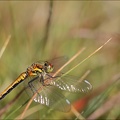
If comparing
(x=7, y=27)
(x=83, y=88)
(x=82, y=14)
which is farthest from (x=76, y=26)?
(x=83, y=88)

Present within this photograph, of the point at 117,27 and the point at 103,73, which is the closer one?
the point at 103,73

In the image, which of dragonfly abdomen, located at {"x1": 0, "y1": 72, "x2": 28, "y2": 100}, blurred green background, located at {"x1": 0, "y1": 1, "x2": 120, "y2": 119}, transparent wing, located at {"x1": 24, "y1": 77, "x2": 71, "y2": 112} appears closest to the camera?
transparent wing, located at {"x1": 24, "y1": 77, "x2": 71, "y2": 112}

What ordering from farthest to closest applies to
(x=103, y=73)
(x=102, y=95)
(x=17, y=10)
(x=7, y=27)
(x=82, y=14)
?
1. (x=17, y=10)
2. (x=82, y=14)
3. (x=7, y=27)
4. (x=103, y=73)
5. (x=102, y=95)

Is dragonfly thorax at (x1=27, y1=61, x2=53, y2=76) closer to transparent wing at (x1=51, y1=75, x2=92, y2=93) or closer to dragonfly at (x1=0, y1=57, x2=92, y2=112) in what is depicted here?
dragonfly at (x1=0, y1=57, x2=92, y2=112)

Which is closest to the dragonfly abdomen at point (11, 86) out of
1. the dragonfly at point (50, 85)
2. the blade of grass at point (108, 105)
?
the dragonfly at point (50, 85)

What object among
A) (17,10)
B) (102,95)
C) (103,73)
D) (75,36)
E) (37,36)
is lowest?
(102,95)

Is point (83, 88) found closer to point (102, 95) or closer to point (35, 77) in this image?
point (102, 95)

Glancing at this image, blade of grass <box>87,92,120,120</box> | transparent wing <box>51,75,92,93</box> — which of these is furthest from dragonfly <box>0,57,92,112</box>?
blade of grass <box>87,92,120,120</box>

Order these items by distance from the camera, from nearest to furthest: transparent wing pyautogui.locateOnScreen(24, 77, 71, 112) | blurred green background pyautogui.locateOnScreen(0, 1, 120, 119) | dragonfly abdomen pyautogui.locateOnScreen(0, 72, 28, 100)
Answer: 1. transparent wing pyautogui.locateOnScreen(24, 77, 71, 112)
2. dragonfly abdomen pyautogui.locateOnScreen(0, 72, 28, 100)
3. blurred green background pyautogui.locateOnScreen(0, 1, 120, 119)
